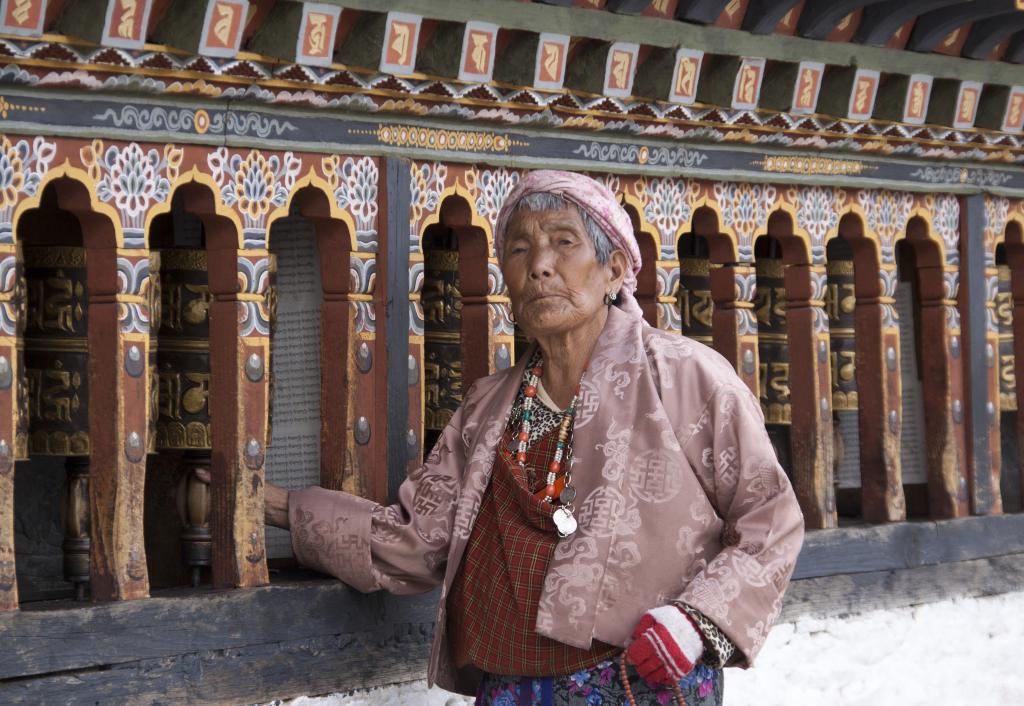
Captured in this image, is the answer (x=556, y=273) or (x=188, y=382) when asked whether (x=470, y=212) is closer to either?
(x=188, y=382)

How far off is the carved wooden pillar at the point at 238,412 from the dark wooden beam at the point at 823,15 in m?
1.84

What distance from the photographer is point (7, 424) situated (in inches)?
140

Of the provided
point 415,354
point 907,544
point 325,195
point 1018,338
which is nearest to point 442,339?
point 415,354

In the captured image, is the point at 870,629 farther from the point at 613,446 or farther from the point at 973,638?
the point at 613,446

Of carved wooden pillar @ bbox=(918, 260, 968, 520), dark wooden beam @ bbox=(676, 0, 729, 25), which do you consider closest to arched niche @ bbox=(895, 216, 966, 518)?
carved wooden pillar @ bbox=(918, 260, 968, 520)

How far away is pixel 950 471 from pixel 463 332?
2.00 meters

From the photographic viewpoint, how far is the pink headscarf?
11.1 feet

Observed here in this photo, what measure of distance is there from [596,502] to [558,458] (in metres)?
0.14

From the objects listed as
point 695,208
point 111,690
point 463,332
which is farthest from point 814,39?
point 111,690

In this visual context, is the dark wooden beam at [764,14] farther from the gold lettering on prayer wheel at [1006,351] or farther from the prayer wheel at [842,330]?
the gold lettering on prayer wheel at [1006,351]

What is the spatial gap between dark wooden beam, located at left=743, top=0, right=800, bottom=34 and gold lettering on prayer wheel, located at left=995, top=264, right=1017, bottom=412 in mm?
1722

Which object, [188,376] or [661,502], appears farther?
[188,376]

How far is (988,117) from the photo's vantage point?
5559 millimetres

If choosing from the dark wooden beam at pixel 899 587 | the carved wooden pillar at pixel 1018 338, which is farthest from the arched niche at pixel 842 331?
the carved wooden pillar at pixel 1018 338
